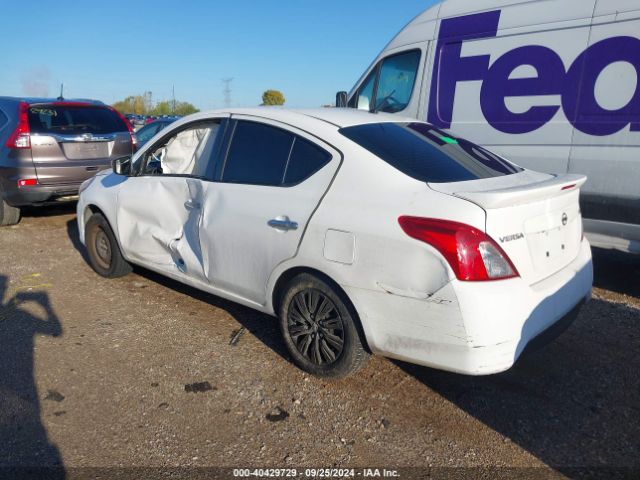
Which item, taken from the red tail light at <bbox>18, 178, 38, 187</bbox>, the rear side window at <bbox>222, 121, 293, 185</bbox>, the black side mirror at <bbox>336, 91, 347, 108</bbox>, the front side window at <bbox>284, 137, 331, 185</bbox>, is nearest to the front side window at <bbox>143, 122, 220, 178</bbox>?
the rear side window at <bbox>222, 121, 293, 185</bbox>

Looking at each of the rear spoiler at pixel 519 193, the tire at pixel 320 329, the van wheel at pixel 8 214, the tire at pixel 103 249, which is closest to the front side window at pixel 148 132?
the van wheel at pixel 8 214

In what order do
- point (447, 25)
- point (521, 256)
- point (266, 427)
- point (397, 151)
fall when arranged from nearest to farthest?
1. point (521, 256)
2. point (266, 427)
3. point (397, 151)
4. point (447, 25)

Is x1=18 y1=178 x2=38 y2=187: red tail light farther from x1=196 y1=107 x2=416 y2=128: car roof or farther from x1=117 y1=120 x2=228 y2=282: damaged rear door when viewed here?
x1=196 y1=107 x2=416 y2=128: car roof

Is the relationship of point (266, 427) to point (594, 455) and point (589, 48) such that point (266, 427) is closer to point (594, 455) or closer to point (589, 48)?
point (594, 455)

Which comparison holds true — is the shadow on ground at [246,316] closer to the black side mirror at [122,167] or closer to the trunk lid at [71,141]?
the black side mirror at [122,167]

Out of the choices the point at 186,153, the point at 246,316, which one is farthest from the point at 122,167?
the point at 246,316

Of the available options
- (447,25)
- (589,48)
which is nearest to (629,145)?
(589,48)

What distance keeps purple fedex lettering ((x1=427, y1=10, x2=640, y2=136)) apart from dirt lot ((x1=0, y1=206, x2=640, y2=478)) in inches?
64.9

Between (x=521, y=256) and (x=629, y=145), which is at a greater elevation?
(x=629, y=145)

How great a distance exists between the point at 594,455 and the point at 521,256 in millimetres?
1021

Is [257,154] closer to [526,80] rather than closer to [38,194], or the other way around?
[526,80]

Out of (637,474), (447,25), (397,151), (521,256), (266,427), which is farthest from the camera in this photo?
(447,25)

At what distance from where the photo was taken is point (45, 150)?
6980mm

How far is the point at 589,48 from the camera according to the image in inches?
183
